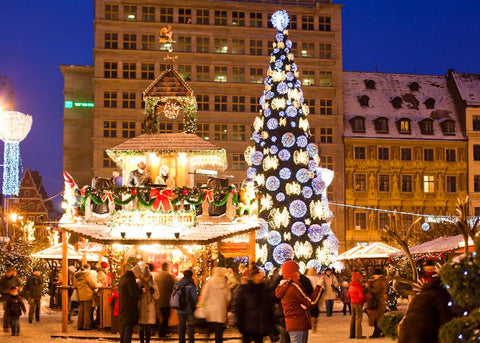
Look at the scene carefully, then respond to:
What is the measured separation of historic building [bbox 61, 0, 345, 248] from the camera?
5972 centimetres

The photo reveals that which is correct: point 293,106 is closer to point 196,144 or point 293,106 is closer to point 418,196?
point 196,144

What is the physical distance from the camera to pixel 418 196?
60.8 metres

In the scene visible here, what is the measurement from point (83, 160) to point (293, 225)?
1283 inches

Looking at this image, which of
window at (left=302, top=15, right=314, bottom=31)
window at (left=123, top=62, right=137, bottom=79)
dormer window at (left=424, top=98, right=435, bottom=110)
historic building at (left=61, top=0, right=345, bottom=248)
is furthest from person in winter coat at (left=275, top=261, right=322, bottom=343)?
dormer window at (left=424, top=98, right=435, bottom=110)

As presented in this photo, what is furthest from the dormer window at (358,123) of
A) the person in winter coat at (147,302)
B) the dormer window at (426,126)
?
the person in winter coat at (147,302)

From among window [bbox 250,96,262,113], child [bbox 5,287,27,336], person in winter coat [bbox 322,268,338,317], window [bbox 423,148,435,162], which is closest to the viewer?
child [bbox 5,287,27,336]

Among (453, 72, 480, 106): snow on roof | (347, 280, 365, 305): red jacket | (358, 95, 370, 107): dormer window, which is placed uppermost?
(453, 72, 480, 106): snow on roof

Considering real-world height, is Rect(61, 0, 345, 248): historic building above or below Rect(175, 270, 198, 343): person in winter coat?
above

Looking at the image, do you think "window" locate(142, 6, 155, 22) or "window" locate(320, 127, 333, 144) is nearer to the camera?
"window" locate(142, 6, 155, 22)

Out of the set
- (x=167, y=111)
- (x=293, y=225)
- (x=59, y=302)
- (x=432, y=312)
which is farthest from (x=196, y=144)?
(x=432, y=312)

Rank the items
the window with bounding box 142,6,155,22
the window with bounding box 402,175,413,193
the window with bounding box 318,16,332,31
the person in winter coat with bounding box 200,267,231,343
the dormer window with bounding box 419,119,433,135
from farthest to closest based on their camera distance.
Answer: the window with bounding box 318,16,332,31 → the dormer window with bounding box 419,119,433,135 → the window with bounding box 402,175,413,193 → the window with bounding box 142,6,155,22 → the person in winter coat with bounding box 200,267,231,343

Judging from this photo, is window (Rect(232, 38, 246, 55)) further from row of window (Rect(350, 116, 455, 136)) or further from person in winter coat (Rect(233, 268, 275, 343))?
person in winter coat (Rect(233, 268, 275, 343))

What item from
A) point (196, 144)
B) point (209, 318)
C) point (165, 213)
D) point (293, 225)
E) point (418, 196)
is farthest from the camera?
point (418, 196)

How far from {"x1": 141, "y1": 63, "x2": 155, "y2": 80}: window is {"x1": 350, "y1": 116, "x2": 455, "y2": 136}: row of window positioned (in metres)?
14.9
